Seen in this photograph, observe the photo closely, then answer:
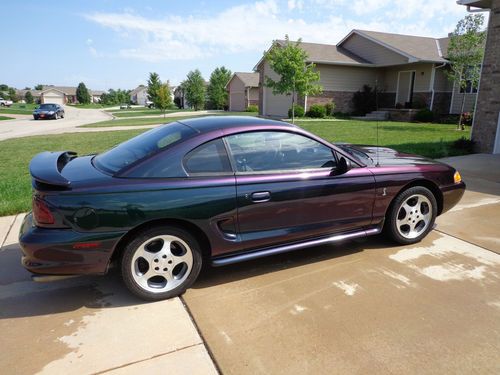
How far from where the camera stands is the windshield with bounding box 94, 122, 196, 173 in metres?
3.24

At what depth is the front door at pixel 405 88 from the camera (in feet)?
78.7

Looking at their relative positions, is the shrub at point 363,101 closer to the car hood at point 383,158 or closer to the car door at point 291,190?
the car hood at point 383,158

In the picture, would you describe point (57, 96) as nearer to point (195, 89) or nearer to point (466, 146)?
point (195, 89)

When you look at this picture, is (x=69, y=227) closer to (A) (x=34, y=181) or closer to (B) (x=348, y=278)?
(A) (x=34, y=181)

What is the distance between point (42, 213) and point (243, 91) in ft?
Result: 133

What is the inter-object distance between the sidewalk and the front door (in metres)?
23.8

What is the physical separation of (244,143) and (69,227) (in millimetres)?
1600

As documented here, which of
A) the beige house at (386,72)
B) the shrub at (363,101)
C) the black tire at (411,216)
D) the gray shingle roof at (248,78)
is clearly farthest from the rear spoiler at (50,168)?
the gray shingle roof at (248,78)

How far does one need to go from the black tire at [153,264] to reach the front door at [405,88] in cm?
2342

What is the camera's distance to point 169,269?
318cm

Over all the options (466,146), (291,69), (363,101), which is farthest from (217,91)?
(466,146)

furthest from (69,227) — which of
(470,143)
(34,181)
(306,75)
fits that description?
(306,75)

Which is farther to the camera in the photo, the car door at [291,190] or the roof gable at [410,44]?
the roof gable at [410,44]

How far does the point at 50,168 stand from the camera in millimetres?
3191
